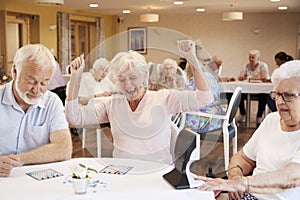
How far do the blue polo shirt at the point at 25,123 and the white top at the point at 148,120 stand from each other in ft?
0.36

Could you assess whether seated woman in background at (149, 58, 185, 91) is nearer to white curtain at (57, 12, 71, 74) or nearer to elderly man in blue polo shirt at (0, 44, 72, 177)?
elderly man in blue polo shirt at (0, 44, 72, 177)

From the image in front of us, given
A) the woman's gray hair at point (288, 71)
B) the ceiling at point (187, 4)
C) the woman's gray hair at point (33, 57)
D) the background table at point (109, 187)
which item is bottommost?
the background table at point (109, 187)

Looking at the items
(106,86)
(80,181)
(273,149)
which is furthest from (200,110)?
(80,181)

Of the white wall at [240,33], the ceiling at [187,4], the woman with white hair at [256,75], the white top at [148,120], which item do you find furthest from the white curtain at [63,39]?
the white top at [148,120]

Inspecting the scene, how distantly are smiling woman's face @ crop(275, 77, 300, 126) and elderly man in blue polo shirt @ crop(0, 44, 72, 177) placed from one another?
41.4 inches

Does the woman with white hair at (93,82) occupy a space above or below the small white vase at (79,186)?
above

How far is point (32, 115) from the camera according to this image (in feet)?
6.97

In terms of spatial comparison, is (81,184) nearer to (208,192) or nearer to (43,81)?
(208,192)

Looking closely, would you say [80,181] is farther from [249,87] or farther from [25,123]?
[249,87]

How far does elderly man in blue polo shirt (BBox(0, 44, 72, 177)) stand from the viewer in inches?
79.4

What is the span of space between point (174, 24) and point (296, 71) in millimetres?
11103

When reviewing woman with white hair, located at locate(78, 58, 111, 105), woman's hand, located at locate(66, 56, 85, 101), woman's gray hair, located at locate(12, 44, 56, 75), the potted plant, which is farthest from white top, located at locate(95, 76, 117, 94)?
the potted plant

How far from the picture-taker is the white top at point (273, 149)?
5.88 ft

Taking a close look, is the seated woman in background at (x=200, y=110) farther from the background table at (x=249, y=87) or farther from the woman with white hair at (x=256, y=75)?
the woman with white hair at (x=256, y=75)
